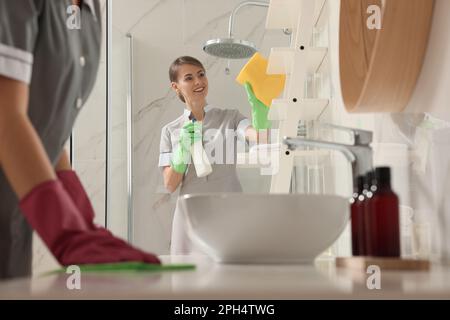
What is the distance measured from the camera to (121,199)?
2.03 meters

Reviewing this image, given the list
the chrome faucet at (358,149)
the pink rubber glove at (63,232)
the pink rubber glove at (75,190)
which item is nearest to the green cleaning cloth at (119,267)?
the pink rubber glove at (63,232)

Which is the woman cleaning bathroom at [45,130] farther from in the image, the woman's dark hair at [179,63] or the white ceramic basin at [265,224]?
the woman's dark hair at [179,63]

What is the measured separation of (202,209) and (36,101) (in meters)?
0.20

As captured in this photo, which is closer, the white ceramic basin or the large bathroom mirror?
the white ceramic basin

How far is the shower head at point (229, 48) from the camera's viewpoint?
1687 mm

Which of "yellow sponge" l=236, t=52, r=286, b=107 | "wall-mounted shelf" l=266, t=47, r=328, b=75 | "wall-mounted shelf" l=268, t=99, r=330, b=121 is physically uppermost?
"yellow sponge" l=236, t=52, r=286, b=107

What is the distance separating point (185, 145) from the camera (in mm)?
1973

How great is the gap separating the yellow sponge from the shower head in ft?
0.12

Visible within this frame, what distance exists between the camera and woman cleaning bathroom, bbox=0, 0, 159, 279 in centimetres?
45

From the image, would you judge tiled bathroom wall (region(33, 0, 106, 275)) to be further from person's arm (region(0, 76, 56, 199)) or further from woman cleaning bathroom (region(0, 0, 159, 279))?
person's arm (region(0, 76, 56, 199))

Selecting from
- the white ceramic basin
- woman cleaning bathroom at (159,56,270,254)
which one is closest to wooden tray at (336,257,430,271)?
the white ceramic basin

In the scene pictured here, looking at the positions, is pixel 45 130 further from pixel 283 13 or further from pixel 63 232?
pixel 283 13

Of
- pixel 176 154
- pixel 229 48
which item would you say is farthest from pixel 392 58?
pixel 176 154

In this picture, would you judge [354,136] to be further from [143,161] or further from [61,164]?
[143,161]
